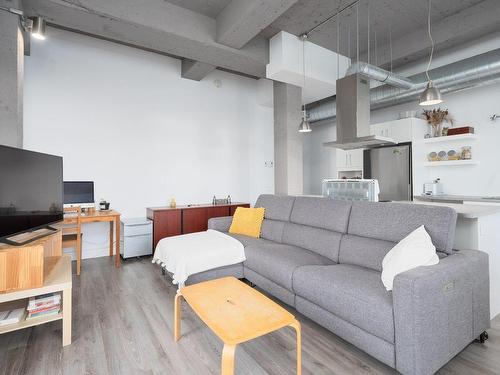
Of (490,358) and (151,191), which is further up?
(151,191)

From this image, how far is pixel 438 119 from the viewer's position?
14.5 feet

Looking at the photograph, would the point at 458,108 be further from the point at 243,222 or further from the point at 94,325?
the point at 94,325

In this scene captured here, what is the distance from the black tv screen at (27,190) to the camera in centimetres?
190

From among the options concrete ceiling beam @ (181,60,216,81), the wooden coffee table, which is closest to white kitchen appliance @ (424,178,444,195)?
the wooden coffee table

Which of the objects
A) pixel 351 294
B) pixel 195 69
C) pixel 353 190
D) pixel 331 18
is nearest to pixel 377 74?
pixel 331 18

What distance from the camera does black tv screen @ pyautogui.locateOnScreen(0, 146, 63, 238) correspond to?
1903mm

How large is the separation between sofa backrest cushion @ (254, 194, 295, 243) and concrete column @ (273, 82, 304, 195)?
3.63 feet

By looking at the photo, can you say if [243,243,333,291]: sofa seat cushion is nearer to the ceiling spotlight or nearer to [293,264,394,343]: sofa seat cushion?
[293,264,394,343]: sofa seat cushion

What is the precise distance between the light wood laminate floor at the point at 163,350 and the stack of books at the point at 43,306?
8.4 inches

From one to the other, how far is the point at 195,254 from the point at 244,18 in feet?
8.73

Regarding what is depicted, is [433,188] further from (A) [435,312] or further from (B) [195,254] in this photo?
(B) [195,254]

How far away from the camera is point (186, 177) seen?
5031 mm

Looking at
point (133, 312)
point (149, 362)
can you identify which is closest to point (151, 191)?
point (133, 312)

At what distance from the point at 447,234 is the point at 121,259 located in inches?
161
